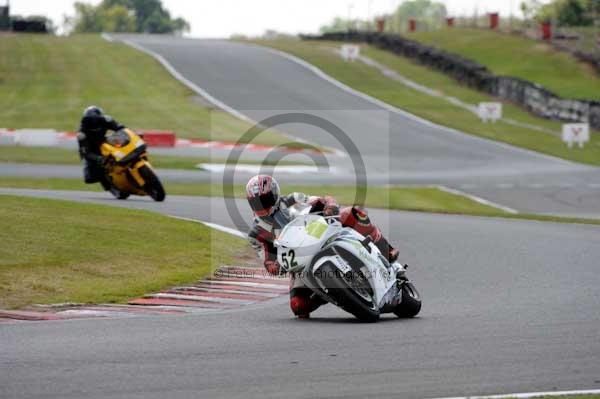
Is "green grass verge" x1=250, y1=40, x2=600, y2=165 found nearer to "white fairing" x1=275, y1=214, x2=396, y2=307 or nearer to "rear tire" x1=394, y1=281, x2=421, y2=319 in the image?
"rear tire" x1=394, y1=281, x2=421, y2=319

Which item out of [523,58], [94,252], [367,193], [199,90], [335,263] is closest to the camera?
[335,263]

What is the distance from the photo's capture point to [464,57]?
53.6 m

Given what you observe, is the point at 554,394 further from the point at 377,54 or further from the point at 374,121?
the point at 377,54

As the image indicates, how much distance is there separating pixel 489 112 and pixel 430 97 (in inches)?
226

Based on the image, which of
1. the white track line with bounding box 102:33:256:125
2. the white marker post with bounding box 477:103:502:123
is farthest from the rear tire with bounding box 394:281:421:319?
the white marker post with bounding box 477:103:502:123

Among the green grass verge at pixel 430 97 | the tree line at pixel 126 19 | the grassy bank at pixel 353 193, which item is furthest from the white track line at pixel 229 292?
the tree line at pixel 126 19

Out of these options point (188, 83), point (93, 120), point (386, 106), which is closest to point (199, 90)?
point (188, 83)

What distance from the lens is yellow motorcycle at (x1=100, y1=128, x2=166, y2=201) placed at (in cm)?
2023

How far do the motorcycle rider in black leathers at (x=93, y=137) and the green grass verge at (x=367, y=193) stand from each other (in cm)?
367

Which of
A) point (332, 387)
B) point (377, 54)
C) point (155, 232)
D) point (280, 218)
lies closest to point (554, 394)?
point (332, 387)

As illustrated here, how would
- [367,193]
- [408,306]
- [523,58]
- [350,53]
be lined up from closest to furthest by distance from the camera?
[408,306] < [367,193] < [523,58] < [350,53]

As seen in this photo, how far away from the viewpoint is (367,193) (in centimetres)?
2659

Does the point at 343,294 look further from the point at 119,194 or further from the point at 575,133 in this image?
the point at 575,133

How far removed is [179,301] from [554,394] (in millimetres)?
5340
